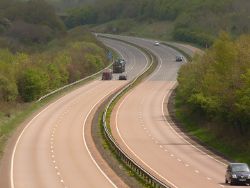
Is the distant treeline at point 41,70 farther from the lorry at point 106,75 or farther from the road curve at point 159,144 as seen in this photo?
the road curve at point 159,144

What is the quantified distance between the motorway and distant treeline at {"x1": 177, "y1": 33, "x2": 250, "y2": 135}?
504 inches

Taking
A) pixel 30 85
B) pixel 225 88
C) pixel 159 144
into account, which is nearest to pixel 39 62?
pixel 30 85

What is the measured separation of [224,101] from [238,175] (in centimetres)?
2354

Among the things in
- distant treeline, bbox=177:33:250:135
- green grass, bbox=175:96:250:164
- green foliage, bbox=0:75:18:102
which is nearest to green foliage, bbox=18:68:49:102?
green foliage, bbox=0:75:18:102

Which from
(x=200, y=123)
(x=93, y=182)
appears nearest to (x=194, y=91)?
(x=200, y=123)

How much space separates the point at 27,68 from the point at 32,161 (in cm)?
5286

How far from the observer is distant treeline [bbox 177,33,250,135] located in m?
70.3

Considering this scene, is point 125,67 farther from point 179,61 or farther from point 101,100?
point 101,100

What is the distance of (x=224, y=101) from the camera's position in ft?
243

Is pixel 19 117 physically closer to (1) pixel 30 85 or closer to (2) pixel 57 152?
(1) pixel 30 85

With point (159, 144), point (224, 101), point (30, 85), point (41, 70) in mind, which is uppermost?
point (224, 101)

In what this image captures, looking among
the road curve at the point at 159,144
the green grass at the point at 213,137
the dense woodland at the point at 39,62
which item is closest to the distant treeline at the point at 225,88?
the green grass at the point at 213,137

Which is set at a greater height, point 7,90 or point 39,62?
point 7,90

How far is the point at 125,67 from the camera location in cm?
17038
